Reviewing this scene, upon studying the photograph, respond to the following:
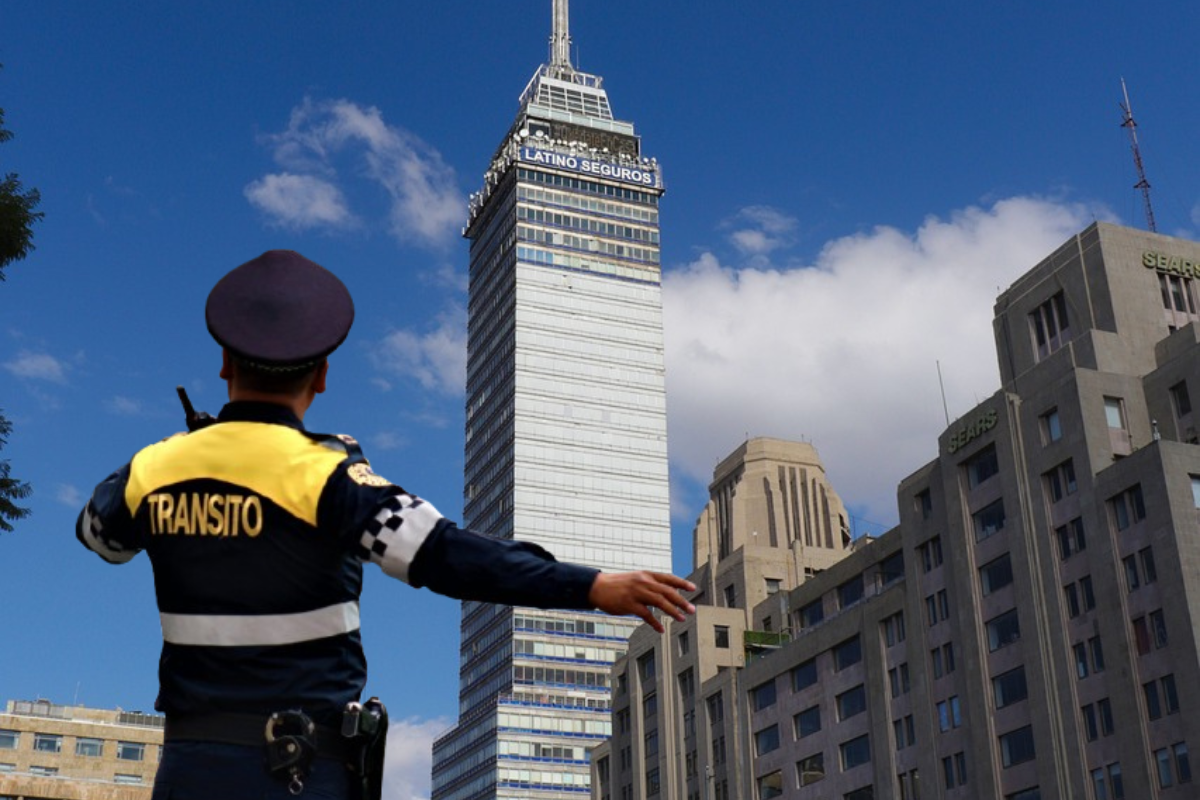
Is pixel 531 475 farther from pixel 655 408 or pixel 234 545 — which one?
pixel 234 545

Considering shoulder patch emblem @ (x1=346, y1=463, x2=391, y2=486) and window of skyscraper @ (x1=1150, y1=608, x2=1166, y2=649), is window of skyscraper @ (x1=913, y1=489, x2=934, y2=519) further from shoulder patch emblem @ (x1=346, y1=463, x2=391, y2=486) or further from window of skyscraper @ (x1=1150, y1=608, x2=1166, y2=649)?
shoulder patch emblem @ (x1=346, y1=463, x2=391, y2=486)

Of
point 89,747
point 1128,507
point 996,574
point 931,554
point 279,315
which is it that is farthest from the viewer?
point 89,747

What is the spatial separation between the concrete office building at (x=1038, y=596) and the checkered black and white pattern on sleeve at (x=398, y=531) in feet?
173

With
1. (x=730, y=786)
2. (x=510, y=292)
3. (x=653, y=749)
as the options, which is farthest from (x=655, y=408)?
(x=730, y=786)

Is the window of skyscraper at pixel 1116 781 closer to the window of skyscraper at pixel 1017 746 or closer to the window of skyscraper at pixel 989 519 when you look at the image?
the window of skyscraper at pixel 1017 746

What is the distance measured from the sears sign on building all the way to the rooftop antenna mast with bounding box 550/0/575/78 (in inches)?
916

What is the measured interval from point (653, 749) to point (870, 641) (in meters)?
26.2

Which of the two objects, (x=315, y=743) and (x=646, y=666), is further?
(x=646, y=666)

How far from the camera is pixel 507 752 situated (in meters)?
137

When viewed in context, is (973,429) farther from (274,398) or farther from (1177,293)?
(274,398)

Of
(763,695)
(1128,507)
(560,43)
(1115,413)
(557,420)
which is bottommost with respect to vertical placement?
(763,695)

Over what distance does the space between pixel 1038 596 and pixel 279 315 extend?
59.3m

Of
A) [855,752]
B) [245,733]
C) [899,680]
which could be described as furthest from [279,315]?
[855,752]

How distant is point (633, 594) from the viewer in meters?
4.69
